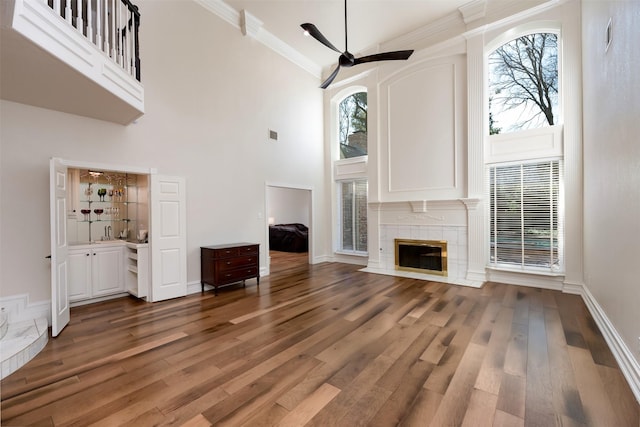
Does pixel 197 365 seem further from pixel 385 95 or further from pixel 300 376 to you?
pixel 385 95

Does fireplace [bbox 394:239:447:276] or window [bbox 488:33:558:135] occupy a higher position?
window [bbox 488:33:558:135]

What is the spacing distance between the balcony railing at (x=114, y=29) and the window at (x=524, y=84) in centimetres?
583

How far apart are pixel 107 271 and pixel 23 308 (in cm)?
113

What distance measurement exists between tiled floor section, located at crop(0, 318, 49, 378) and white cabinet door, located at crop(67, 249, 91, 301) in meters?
0.79

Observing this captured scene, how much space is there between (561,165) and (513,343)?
333 cm

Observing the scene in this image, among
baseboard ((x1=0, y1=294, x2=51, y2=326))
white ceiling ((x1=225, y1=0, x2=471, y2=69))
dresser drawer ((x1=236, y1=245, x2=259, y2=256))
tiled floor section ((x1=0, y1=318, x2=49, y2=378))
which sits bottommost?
tiled floor section ((x1=0, y1=318, x2=49, y2=378))

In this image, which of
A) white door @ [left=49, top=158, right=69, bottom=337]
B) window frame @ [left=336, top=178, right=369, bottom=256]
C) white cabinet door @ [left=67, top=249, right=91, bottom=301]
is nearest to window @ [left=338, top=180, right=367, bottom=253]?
window frame @ [left=336, top=178, right=369, bottom=256]

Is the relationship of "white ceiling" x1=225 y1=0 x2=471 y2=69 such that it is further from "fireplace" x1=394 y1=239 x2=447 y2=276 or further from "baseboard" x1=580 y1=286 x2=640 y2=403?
"baseboard" x1=580 y1=286 x2=640 y2=403

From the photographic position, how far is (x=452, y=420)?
1718 mm

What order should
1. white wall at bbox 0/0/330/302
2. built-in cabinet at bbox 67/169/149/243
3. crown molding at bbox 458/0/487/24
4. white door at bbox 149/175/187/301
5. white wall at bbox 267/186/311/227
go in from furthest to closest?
white wall at bbox 267/186/311/227 → crown molding at bbox 458/0/487/24 → built-in cabinet at bbox 67/169/149/243 → white door at bbox 149/175/187/301 → white wall at bbox 0/0/330/302

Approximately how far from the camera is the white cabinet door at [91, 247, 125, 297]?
417 centimetres

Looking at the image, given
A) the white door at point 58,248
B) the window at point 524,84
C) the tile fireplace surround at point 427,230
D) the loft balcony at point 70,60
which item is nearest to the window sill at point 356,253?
the tile fireplace surround at point 427,230

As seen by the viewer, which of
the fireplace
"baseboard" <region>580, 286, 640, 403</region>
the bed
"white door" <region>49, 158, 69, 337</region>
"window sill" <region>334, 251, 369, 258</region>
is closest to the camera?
"baseboard" <region>580, 286, 640, 403</region>

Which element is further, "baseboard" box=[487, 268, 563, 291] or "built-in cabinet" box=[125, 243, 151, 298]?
"baseboard" box=[487, 268, 563, 291]
